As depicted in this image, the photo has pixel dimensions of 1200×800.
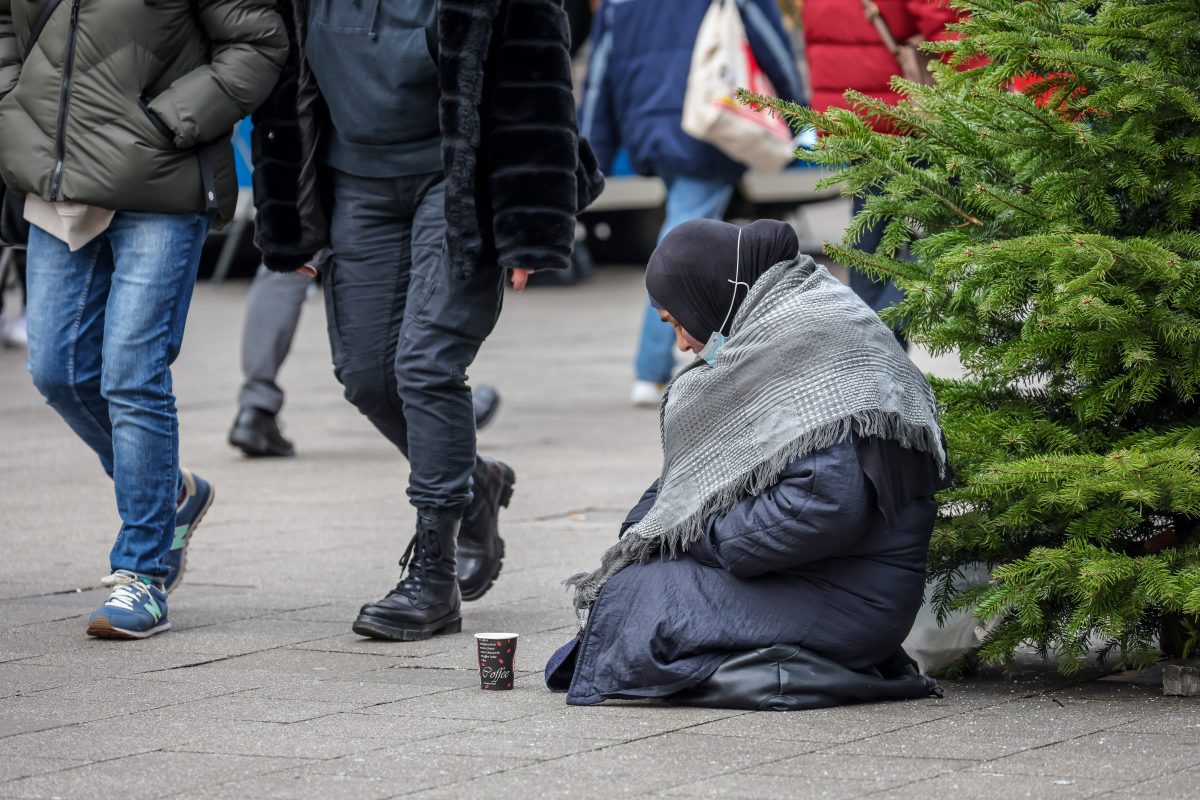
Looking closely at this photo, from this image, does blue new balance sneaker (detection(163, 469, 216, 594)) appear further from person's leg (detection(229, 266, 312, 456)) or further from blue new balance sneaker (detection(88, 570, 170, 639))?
person's leg (detection(229, 266, 312, 456))

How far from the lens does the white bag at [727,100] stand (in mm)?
8633

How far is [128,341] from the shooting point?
472 centimetres

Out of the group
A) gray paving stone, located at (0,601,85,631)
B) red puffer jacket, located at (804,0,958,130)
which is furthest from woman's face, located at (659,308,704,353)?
red puffer jacket, located at (804,0,958,130)

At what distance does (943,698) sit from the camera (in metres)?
4.04

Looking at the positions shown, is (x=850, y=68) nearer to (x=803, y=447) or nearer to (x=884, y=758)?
(x=803, y=447)

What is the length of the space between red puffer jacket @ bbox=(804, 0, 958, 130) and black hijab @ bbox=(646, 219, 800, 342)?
121 inches

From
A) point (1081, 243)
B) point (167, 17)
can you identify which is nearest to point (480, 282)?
point (167, 17)

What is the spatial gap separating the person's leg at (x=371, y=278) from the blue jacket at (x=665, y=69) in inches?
168

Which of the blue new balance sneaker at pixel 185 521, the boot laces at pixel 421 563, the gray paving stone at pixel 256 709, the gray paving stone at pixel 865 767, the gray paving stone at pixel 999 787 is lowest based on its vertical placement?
the blue new balance sneaker at pixel 185 521

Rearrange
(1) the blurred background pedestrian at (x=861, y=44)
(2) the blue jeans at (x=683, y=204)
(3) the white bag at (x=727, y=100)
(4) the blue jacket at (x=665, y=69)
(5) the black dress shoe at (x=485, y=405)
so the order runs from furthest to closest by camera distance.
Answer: (2) the blue jeans at (x=683, y=204)
(4) the blue jacket at (x=665, y=69)
(3) the white bag at (x=727, y=100)
(5) the black dress shoe at (x=485, y=405)
(1) the blurred background pedestrian at (x=861, y=44)

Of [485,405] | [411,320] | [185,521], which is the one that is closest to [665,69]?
[485,405]

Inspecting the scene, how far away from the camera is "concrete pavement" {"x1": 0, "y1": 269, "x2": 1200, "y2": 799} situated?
3340 mm

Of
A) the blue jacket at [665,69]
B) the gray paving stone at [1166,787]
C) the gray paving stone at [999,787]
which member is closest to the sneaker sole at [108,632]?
the gray paving stone at [999,787]

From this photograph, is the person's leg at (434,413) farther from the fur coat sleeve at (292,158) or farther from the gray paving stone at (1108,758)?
the gray paving stone at (1108,758)
